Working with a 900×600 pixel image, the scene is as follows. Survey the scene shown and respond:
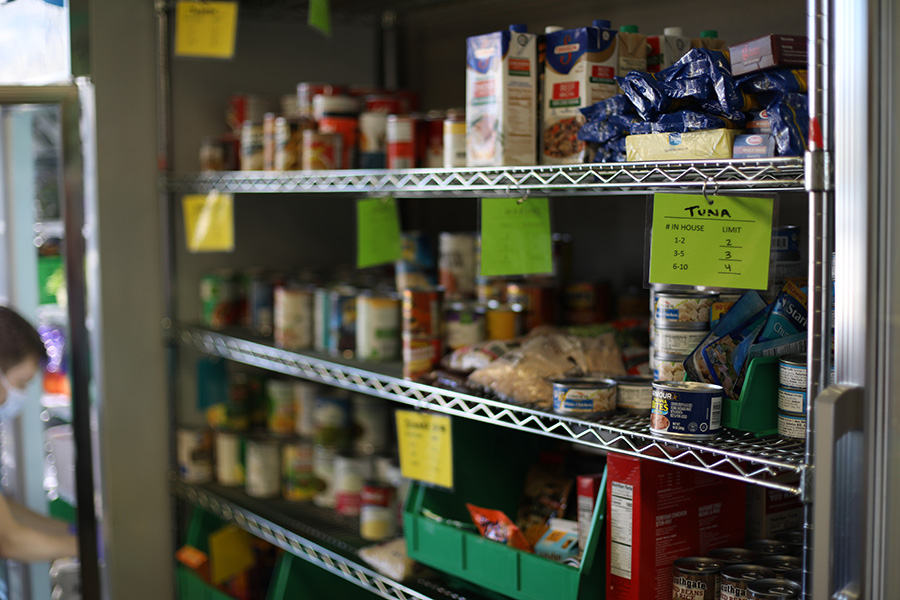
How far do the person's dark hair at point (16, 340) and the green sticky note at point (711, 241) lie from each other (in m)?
1.88

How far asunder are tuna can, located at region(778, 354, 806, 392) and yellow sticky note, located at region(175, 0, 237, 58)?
1.62 m

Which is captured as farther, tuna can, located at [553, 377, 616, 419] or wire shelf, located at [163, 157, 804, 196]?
tuna can, located at [553, 377, 616, 419]

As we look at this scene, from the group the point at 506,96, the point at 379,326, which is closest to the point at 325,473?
the point at 379,326

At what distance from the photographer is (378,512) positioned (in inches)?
83.4

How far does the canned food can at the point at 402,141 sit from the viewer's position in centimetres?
192

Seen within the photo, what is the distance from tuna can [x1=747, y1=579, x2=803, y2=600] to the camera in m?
1.31

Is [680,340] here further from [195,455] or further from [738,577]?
[195,455]

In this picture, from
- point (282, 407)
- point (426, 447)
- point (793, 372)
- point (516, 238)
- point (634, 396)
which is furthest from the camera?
point (282, 407)

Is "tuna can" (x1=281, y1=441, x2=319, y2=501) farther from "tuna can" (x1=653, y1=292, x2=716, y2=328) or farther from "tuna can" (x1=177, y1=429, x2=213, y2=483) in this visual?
"tuna can" (x1=653, y1=292, x2=716, y2=328)

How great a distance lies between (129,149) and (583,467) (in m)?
1.51

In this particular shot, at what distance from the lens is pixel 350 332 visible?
216 cm

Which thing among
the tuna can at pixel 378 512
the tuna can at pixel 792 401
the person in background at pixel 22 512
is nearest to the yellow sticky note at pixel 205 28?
the person in background at pixel 22 512

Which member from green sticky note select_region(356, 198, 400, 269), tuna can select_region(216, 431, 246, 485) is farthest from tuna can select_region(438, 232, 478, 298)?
tuna can select_region(216, 431, 246, 485)

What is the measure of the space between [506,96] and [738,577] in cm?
89
